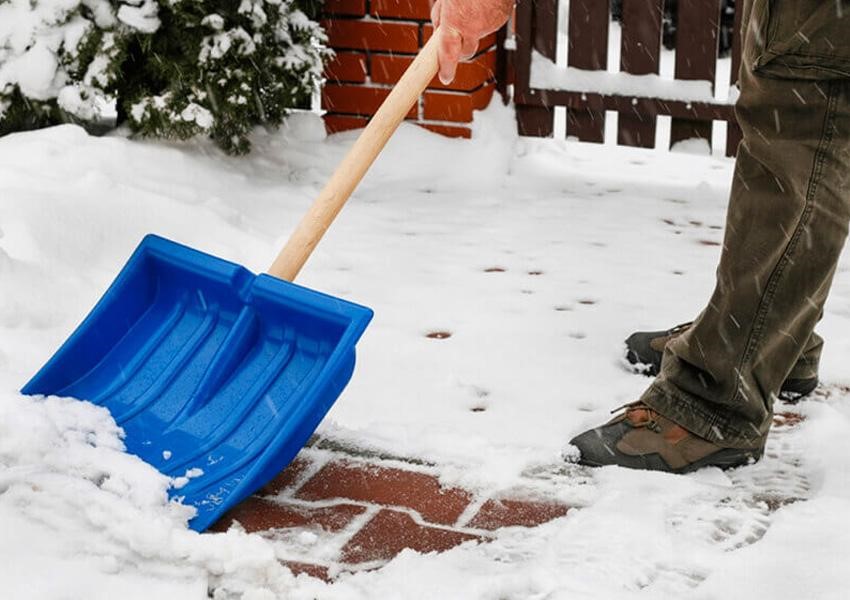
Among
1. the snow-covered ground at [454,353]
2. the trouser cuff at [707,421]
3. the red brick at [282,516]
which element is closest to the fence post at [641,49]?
the snow-covered ground at [454,353]

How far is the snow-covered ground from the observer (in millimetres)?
1937

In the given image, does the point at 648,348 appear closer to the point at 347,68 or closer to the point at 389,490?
the point at 389,490

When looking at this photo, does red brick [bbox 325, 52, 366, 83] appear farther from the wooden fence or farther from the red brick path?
the red brick path

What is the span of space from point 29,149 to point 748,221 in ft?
7.63

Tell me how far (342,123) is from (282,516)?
110 inches

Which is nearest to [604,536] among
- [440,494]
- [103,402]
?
[440,494]

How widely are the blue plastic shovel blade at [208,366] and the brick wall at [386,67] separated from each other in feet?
7.61

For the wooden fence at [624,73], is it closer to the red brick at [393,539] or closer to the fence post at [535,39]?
the fence post at [535,39]

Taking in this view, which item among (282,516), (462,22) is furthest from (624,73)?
(282,516)

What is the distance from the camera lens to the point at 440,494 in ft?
7.36

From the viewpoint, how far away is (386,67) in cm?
461

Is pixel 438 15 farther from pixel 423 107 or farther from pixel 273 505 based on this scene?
pixel 423 107

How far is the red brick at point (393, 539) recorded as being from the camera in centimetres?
204

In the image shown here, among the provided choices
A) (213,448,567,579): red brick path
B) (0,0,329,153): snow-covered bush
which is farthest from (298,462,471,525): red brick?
(0,0,329,153): snow-covered bush
